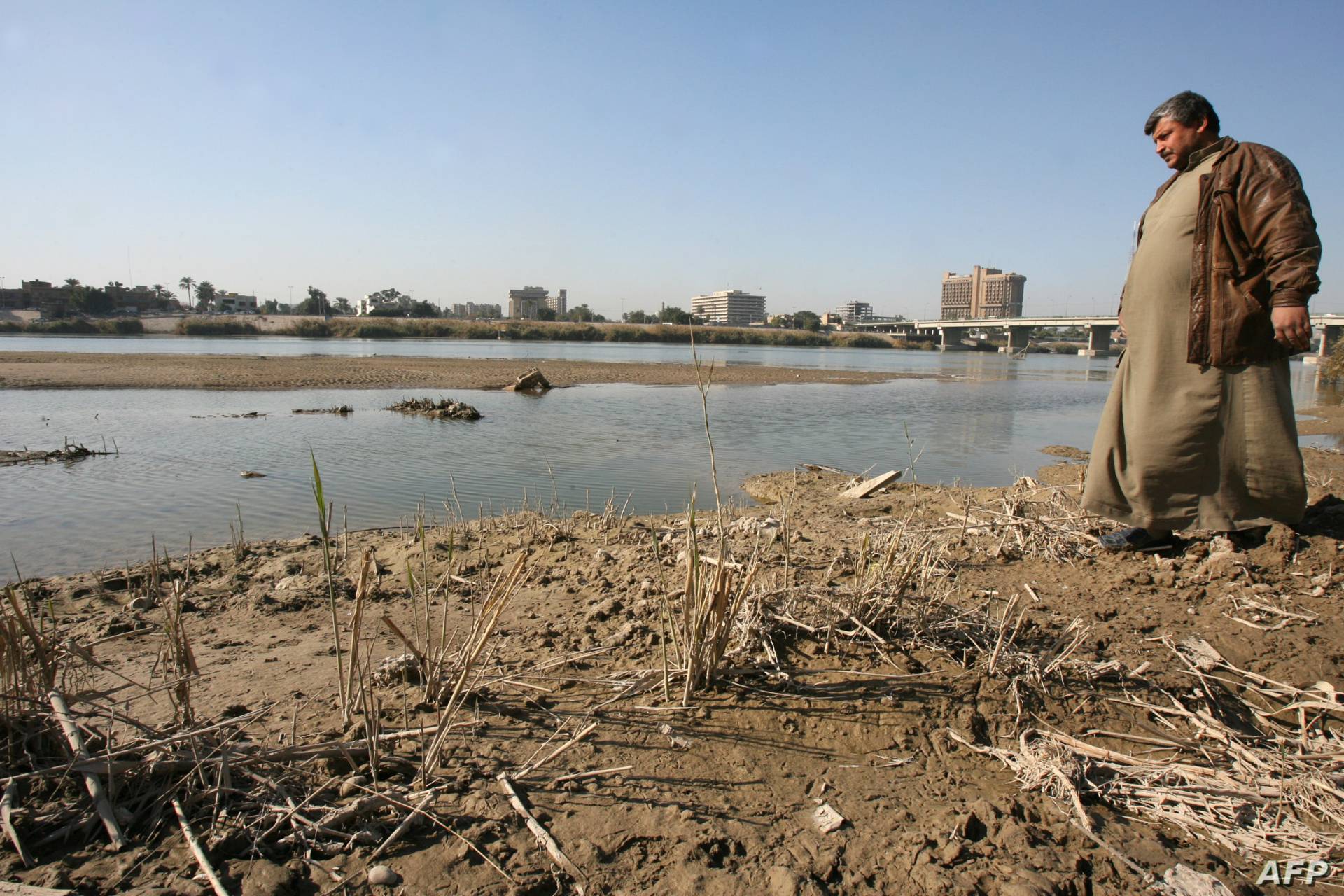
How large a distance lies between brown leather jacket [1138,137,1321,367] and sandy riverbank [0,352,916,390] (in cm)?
1993

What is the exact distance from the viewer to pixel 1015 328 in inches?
3184

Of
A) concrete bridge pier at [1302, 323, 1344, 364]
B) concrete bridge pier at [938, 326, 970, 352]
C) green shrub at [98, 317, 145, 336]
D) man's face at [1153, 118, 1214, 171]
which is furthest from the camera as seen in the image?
concrete bridge pier at [938, 326, 970, 352]

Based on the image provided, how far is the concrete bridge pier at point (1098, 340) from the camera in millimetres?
72250

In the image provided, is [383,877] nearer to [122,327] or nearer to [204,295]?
[122,327]

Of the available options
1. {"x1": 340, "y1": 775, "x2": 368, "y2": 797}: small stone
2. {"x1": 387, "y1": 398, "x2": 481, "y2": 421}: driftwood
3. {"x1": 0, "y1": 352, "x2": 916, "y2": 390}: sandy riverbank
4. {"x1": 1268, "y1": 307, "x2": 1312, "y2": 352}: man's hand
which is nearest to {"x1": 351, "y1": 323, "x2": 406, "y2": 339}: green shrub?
{"x1": 0, "y1": 352, "x2": 916, "y2": 390}: sandy riverbank

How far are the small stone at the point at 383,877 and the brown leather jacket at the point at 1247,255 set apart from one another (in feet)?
12.4

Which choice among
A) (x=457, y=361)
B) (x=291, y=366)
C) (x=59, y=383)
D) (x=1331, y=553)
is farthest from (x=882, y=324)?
(x=1331, y=553)

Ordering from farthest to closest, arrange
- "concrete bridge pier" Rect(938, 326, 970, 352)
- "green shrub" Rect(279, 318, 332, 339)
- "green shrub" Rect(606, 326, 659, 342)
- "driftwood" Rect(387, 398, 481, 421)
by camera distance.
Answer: "concrete bridge pier" Rect(938, 326, 970, 352) → "green shrub" Rect(606, 326, 659, 342) → "green shrub" Rect(279, 318, 332, 339) → "driftwood" Rect(387, 398, 481, 421)

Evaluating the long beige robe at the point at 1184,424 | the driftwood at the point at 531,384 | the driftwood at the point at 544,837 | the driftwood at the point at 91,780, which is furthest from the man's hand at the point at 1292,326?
the driftwood at the point at 531,384

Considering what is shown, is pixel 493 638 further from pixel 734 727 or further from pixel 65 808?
pixel 65 808

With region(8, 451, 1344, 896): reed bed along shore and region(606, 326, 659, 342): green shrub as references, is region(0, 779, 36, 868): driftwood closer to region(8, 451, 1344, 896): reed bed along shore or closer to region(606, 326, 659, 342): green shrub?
region(8, 451, 1344, 896): reed bed along shore

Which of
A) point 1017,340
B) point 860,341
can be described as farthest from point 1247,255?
point 860,341

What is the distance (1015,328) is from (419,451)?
82.0 metres
